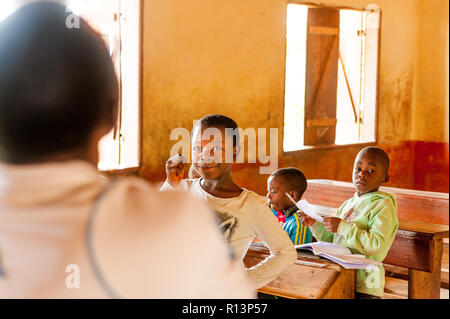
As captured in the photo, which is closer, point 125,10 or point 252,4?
point 125,10

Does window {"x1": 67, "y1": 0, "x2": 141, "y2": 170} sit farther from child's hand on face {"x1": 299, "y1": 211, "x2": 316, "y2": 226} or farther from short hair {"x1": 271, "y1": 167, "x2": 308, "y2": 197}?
child's hand on face {"x1": 299, "y1": 211, "x2": 316, "y2": 226}

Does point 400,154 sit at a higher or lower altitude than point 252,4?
lower

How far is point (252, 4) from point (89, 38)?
525 cm

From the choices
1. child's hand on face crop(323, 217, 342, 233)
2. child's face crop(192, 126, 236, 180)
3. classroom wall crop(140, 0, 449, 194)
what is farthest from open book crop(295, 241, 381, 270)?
classroom wall crop(140, 0, 449, 194)

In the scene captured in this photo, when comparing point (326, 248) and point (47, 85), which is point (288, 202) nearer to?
point (326, 248)

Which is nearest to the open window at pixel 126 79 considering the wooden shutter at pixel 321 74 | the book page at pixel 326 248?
the wooden shutter at pixel 321 74

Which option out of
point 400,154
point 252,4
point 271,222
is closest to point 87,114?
point 271,222

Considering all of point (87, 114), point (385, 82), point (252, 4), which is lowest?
point (87, 114)

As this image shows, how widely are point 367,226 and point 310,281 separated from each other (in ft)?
2.23

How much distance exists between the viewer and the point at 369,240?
2.54m

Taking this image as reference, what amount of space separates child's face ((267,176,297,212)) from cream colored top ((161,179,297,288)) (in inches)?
37.6

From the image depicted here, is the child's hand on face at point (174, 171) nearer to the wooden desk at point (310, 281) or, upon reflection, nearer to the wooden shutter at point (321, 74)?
the wooden desk at point (310, 281)

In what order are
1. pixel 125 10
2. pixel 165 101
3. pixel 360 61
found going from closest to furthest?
pixel 125 10 → pixel 165 101 → pixel 360 61

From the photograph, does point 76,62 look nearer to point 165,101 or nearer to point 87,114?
point 87,114
